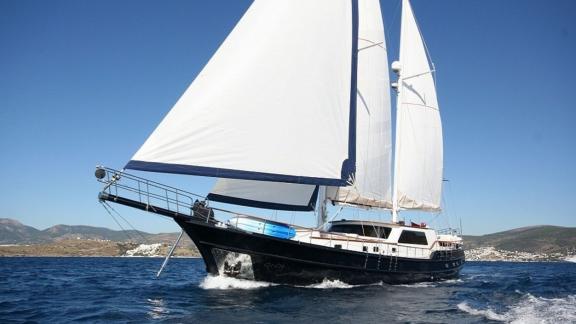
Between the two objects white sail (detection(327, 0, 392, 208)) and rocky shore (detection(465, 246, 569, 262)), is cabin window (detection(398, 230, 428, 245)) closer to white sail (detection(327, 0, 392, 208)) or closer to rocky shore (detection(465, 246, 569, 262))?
white sail (detection(327, 0, 392, 208))

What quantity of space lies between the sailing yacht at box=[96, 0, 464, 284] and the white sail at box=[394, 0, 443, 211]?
5.16 m

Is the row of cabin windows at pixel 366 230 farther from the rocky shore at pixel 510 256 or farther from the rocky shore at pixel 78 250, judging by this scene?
the rocky shore at pixel 510 256

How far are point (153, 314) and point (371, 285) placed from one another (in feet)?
38.3

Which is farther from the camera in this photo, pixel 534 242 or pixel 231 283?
pixel 534 242

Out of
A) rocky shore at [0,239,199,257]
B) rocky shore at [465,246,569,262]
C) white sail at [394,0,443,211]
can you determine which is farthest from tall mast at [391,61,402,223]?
rocky shore at [465,246,569,262]

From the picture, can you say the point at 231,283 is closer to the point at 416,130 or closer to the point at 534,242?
the point at 416,130

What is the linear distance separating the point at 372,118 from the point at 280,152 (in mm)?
10389

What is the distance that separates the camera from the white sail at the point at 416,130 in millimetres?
30766

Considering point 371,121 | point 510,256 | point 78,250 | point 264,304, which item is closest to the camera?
point 264,304

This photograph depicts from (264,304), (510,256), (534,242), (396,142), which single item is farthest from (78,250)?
(534,242)

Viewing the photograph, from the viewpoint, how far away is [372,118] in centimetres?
2756

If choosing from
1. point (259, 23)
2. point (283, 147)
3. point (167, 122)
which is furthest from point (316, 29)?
point (167, 122)

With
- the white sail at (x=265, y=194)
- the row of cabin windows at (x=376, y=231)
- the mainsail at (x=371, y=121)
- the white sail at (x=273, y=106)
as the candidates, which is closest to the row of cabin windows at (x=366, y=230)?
the row of cabin windows at (x=376, y=231)

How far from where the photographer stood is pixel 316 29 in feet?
69.1
